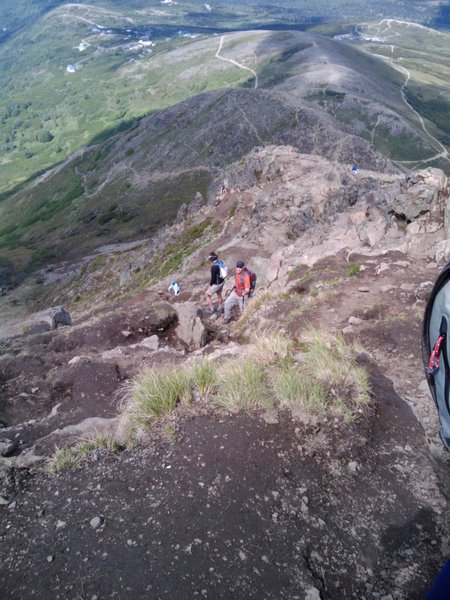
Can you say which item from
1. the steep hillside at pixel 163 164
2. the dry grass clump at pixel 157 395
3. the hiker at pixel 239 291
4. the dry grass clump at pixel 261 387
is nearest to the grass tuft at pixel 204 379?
the dry grass clump at pixel 261 387

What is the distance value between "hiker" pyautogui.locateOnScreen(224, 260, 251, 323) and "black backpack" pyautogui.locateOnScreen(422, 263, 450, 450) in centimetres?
1348

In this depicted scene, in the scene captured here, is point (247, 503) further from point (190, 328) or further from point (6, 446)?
point (190, 328)

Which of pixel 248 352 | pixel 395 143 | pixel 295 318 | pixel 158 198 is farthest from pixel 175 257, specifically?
pixel 395 143

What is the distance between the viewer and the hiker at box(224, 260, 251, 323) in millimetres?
17547

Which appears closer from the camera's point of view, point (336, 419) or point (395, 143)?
point (336, 419)

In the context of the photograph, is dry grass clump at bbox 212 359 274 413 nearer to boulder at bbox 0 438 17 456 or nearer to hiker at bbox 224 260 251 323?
boulder at bbox 0 438 17 456

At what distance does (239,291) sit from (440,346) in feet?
47.1

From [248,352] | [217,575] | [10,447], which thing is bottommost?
[10,447]

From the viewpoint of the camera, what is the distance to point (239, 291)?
18062 millimetres

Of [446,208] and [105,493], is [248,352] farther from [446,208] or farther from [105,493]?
[446,208]

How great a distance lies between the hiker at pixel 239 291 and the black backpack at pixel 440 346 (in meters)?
13.5

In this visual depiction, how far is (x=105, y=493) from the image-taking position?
6.33 meters

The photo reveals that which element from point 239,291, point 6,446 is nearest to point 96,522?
point 6,446

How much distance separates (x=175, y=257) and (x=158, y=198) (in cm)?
6456
